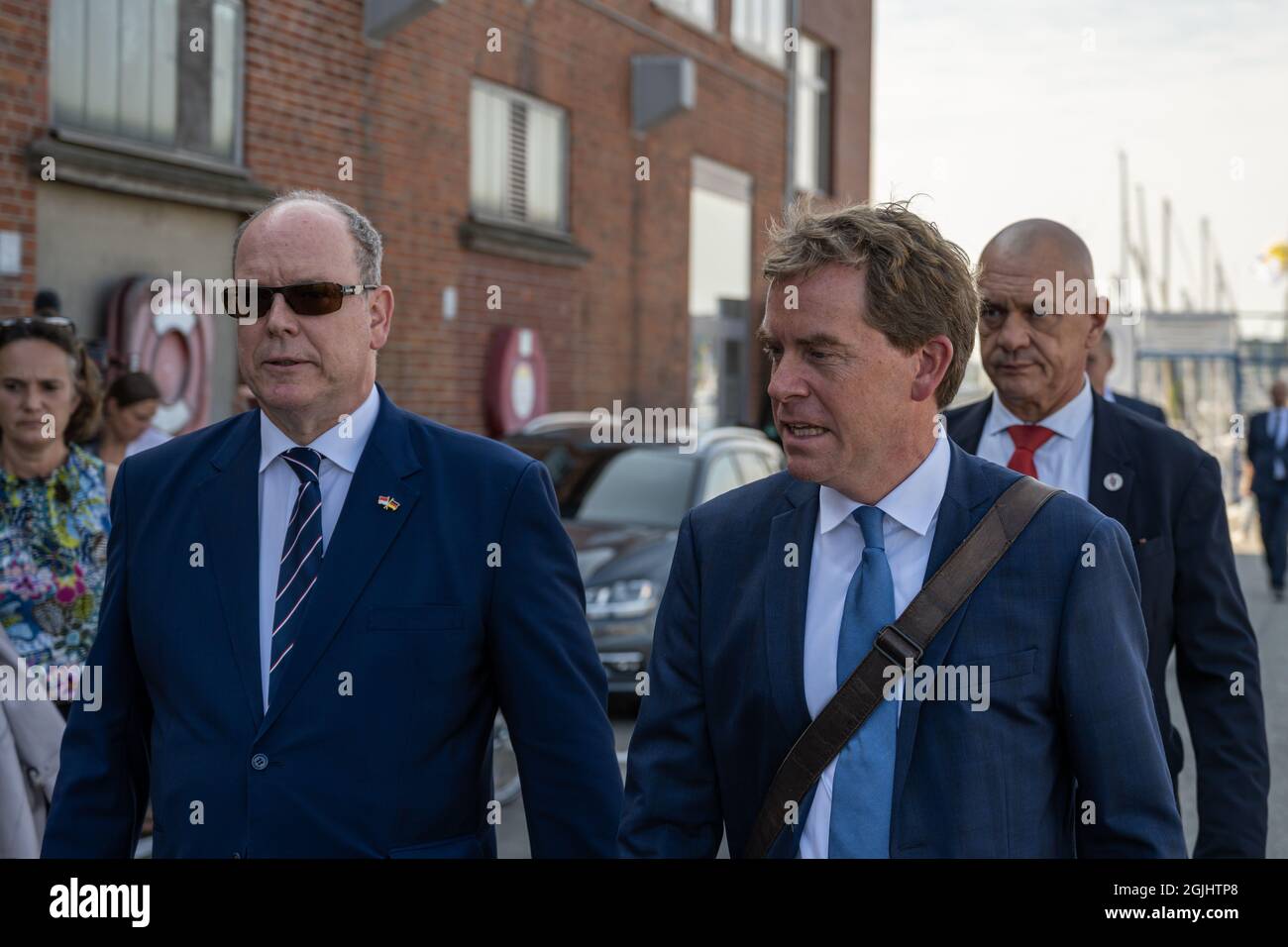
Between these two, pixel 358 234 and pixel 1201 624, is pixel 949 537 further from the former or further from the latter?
pixel 1201 624

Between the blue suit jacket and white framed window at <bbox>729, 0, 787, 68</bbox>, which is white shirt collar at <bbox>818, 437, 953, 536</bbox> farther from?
white framed window at <bbox>729, 0, 787, 68</bbox>

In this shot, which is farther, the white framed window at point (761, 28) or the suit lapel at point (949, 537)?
the white framed window at point (761, 28)

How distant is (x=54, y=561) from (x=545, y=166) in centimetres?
1283

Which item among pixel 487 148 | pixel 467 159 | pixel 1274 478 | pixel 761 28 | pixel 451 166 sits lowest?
pixel 1274 478

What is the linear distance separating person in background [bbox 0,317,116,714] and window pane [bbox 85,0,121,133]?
622cm

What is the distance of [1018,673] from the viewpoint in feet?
7.74

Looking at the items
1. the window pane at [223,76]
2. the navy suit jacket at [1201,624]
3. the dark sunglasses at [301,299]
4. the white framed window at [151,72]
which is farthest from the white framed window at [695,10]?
the dark sunglasses at [301,299]

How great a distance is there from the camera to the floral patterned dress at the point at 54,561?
488 cm

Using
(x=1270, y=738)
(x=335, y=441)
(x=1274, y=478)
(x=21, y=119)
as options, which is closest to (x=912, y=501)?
(x=335, y=441)

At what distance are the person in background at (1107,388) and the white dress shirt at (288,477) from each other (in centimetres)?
194

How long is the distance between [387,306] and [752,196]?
20.0 m

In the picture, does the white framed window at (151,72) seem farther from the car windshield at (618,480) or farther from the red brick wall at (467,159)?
the car windshield at (618,480)

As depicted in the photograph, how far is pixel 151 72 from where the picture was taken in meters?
11.6

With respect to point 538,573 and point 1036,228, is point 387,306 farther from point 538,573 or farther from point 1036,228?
point 1036,228
